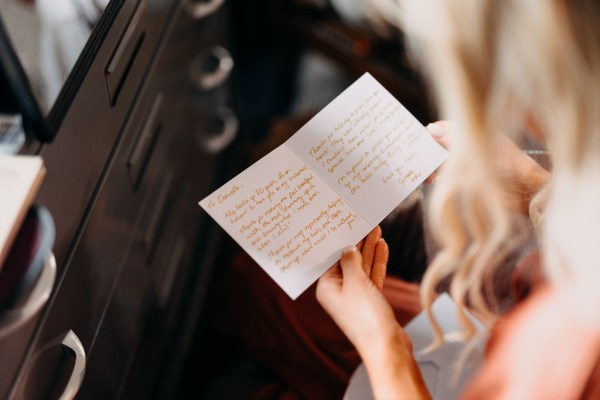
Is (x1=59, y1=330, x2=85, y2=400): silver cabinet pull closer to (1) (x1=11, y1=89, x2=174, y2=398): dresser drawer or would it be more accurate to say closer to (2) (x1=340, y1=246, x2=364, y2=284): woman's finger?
(1) (x1=11, y1=89, x2=174, y2=398): dresser drawer

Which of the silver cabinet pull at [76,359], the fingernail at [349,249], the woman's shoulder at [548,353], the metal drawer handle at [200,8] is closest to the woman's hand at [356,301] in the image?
the fingernail at [349,249]

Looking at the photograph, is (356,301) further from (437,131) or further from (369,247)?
(437,131)

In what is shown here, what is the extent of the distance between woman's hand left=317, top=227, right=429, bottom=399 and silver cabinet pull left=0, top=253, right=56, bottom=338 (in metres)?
0.29

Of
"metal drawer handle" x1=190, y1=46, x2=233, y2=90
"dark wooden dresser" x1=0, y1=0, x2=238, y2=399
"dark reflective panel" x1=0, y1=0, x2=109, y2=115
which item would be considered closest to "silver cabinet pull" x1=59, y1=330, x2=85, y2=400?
"dark wooden dresser" x1=0, y1=0, x2=238, y2=399

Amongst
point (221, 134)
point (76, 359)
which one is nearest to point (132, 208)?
point (76, 359)

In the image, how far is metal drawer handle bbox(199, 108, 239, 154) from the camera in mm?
1204

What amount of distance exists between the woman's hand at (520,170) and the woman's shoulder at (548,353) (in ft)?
0.68

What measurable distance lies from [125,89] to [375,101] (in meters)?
0.32

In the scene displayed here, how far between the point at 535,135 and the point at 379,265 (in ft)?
0.74

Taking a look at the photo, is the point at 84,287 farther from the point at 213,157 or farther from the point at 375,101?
the point at 213,157

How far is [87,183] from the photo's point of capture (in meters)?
0.70

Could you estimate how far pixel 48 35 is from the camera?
0.67 meters

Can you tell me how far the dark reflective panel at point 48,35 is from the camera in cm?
59

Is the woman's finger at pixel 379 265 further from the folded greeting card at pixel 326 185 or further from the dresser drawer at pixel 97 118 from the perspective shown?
the dresser drawer at pixel 97 118
